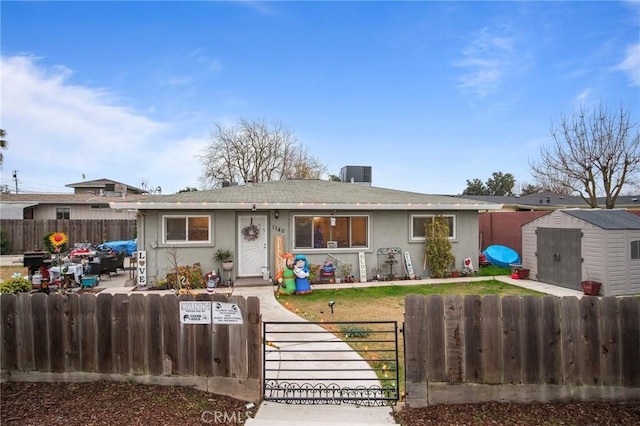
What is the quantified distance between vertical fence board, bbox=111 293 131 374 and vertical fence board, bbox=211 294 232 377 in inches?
38.7

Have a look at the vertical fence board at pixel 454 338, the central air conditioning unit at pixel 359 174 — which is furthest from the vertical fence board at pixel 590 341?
the central air conditioning unit at pixel 359 174

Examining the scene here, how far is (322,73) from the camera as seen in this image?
47.6 feet

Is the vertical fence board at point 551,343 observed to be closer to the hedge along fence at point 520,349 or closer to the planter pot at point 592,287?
the hedge along fence at point 520,349

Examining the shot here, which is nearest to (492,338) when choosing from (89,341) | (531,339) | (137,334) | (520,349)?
(520,349)

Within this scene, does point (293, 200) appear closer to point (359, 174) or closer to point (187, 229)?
point (187, 229)

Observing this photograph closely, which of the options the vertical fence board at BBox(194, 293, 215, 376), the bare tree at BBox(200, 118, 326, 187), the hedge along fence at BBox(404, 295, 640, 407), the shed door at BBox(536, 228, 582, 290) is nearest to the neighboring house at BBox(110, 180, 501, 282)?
the shed door at BBox(536, 228, 582, 290)

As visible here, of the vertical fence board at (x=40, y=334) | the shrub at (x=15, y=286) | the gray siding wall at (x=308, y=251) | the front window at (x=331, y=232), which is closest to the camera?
the vertical fence board at (x=40, y=334)

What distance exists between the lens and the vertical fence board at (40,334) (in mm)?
3926

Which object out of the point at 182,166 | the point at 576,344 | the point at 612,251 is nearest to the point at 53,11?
the point at 576,344

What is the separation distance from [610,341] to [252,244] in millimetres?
9232

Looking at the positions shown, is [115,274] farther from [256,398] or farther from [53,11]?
[256,398]

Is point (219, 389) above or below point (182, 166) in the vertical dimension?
below

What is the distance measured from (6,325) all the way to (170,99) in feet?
40.7

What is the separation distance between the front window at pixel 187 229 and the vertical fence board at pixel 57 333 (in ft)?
22.4
